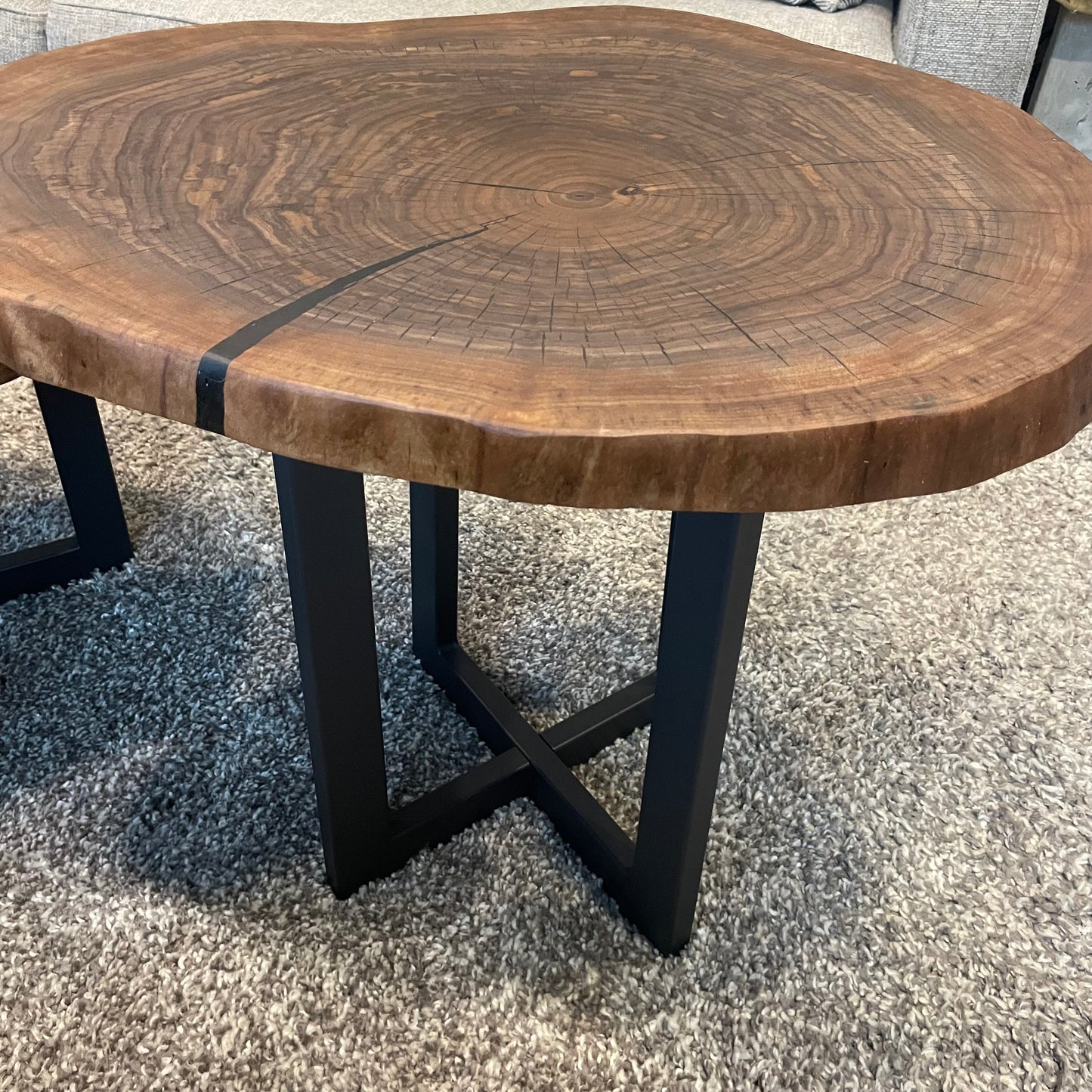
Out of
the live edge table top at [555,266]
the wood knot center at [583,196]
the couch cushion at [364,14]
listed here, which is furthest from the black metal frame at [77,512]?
the couch cushion at [364,14]

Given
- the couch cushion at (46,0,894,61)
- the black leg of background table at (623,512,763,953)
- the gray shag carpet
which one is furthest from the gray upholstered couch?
the black leg of background table at (623,512,763,953)

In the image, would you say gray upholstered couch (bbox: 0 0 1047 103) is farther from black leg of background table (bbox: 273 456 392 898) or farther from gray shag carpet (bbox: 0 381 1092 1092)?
black leg of background table (bbox: 273 456 392 898)

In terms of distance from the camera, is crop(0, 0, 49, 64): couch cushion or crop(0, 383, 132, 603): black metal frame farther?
crop(0, 0, 49, 64): couch cushion

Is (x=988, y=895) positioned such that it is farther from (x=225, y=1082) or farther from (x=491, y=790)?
(x=225, y=1082)

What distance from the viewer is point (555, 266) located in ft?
2.18

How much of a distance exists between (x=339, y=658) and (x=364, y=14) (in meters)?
1.46

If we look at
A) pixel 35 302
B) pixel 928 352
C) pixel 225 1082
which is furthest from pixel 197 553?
pixel 928 352

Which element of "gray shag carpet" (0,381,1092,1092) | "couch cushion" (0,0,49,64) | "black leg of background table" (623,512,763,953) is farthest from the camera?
"couch cushion" (0,0,49,64)

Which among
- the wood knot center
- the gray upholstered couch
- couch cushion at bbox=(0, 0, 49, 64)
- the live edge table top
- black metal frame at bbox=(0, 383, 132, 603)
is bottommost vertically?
black metal frame at bbox=(0, 383, 132, 603)

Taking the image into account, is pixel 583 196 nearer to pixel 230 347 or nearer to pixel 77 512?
pixel 230 347

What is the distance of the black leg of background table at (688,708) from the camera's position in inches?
28.0

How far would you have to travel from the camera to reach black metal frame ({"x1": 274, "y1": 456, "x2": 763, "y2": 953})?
0.73 m

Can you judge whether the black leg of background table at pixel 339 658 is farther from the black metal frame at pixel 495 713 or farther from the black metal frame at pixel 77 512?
the black metal frame at pixel 77 512

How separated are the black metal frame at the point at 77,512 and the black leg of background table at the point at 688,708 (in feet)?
2.56
